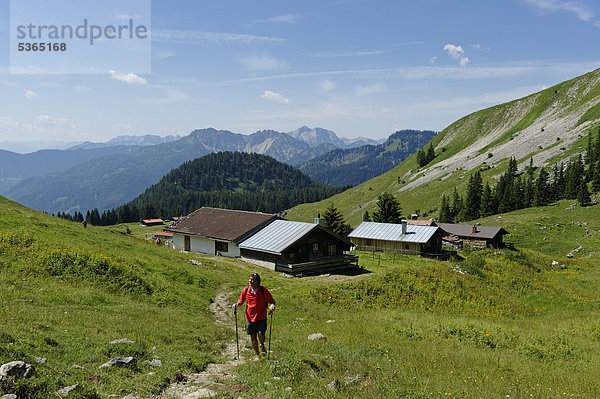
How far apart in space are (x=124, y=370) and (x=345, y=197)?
163 metres

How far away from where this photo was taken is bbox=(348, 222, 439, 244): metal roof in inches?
2156

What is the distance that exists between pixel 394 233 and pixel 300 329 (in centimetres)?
4300

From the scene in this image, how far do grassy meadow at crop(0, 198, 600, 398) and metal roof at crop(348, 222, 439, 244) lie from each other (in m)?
19.6

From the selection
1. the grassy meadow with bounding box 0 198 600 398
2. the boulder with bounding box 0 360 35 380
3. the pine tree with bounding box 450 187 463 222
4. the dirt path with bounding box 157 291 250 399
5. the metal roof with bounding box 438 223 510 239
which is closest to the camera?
the boulder with bounding box 0 360 35 380

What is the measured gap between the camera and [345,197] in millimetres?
169500

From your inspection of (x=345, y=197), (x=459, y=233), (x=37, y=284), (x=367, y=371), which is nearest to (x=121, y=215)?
→ (x=345, y=197)

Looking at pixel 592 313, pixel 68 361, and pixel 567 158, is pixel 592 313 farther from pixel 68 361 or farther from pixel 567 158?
pixel 567 158

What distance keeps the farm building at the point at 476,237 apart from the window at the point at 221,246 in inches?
1660

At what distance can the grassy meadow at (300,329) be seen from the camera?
8.97m

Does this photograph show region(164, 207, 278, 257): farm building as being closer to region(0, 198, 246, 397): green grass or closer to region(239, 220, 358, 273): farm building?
region(239, 220, 358, 273): farm building

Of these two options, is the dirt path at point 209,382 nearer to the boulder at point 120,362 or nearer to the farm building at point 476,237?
the boulder at point 120,362

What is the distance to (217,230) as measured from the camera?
4559 centimetres

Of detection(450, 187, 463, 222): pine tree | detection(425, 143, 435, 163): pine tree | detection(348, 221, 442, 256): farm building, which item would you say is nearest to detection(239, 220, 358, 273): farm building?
detection(348, 221, 442, 256): farm building

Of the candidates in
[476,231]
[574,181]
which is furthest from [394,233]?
[574,181]
